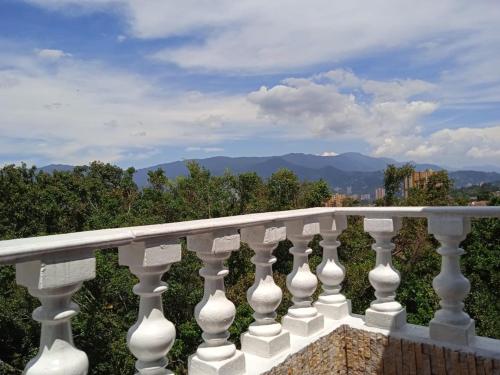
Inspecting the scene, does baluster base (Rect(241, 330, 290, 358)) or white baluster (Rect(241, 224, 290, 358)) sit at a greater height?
white baluster (Rect(241, 224, 290, 358))

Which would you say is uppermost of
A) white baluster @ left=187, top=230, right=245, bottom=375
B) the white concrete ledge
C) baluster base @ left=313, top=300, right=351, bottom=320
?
white baluster @ left=187, top=230, right=245, bottom=375

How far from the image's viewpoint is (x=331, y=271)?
10.1 feet

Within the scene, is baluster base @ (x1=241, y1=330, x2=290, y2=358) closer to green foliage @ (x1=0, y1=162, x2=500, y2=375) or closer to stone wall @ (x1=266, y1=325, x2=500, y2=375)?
stone wall @ (x1=266, y1=325, x2=500, y2=375)

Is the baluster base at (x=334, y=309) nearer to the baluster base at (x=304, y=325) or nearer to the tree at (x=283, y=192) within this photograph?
the baluster base at (x=304, y=325)

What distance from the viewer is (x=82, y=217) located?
2312cm

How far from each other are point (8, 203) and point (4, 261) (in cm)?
2448

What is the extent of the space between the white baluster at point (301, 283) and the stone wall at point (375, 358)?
0.13 meters

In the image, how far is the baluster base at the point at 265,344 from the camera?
7.88 ft

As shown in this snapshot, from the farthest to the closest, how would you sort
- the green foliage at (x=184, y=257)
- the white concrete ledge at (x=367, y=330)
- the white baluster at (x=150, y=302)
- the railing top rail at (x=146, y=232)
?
the green foliage at (x=184, y=257), the white concrete ledge at (x=367, y=330), the white baluster at (x=150, y=302), the railing top rail at (x=146, y=232)

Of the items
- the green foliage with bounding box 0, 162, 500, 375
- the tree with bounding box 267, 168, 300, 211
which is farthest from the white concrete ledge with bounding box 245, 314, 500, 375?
the tree with bounding box 267, 168, 300, 211

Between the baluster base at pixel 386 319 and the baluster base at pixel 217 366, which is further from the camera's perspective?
the baluster base at pixel 386 319

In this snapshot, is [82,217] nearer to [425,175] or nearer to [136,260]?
[425,175]

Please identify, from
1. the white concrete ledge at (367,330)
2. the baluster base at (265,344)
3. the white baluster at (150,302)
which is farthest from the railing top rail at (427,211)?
the white baluster at (150,302)

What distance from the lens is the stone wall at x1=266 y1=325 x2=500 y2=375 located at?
2.47 m
